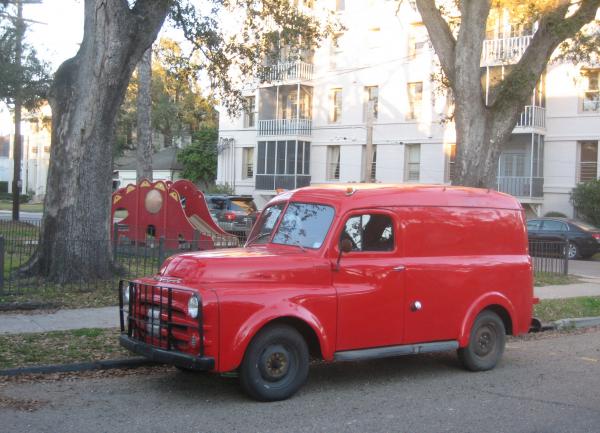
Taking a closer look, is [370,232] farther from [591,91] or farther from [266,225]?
[591,91]

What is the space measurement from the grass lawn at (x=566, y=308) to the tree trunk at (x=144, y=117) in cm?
1390

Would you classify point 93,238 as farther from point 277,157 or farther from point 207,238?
point 277,157

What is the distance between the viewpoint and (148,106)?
24.4 metres

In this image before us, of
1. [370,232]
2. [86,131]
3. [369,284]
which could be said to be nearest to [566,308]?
[370,232]

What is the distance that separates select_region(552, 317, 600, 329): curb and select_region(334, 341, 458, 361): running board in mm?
4952

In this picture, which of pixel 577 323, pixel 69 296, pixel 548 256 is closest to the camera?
pixel 69 296

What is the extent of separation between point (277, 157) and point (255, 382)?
3596cm

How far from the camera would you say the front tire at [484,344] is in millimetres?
8852

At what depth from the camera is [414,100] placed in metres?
38.0

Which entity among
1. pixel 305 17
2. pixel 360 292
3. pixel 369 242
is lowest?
pixel 360 292

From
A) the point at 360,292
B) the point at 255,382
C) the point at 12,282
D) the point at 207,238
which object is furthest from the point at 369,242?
the point at 207,238

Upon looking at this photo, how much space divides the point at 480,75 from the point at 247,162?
3137cm

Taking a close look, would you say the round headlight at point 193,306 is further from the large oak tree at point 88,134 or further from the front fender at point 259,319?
the large oak tree at point 88,134

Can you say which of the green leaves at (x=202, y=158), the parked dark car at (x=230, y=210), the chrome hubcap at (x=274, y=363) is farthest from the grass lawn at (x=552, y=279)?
the green leaves at (x=202, y=158)
